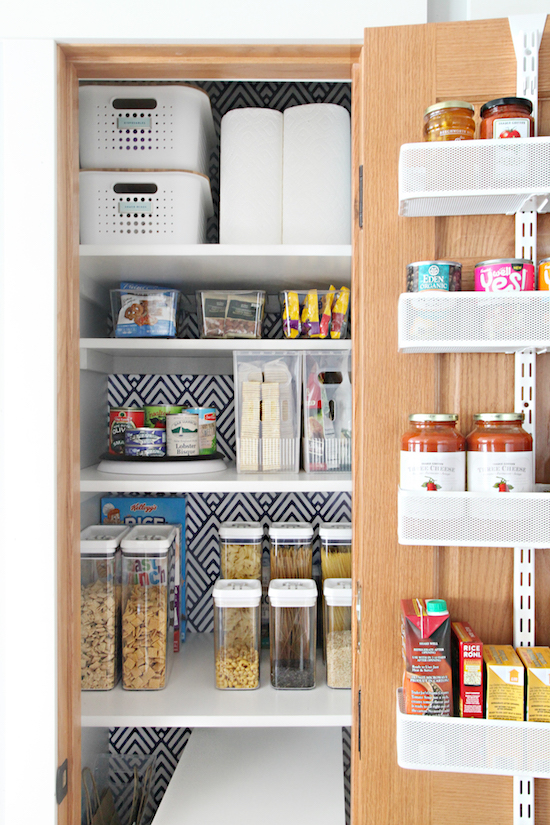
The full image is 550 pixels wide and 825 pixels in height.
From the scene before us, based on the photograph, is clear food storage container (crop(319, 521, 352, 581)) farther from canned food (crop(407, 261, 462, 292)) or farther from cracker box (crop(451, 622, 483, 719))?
canned food (crop(407, 261, 462, 292))

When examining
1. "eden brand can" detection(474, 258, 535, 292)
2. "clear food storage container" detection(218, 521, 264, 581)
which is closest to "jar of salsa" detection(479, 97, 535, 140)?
"eden brand can" detection(474, 258, 535, 292)

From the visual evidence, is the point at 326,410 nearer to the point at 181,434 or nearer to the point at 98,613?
the point at 181,434

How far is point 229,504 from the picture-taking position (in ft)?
5.84

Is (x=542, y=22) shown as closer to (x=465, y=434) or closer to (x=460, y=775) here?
(x=465, y=434)

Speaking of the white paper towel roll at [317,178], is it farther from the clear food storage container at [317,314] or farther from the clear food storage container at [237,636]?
the clear food storage container at [237,636]

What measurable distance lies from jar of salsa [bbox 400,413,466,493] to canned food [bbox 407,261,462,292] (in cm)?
21

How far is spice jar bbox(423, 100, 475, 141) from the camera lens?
946 mm

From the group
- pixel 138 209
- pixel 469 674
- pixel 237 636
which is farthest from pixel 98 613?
pixel 138 209

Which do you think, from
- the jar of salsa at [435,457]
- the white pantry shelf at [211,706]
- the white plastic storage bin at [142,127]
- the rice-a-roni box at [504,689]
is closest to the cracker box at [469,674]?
the rice-a-roni box at [504,689]

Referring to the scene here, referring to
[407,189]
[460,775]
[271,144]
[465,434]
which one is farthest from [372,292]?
[460,775]

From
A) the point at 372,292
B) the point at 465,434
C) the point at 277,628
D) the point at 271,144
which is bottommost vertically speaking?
the point at 277,628

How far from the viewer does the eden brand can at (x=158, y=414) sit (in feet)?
4.86

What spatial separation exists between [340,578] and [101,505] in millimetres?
736

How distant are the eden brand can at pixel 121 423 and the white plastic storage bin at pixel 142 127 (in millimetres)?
597
